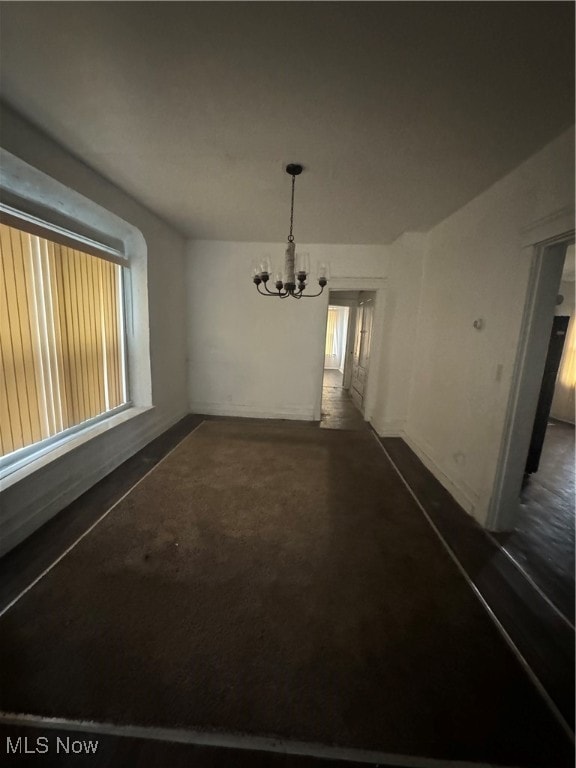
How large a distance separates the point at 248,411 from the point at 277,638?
3.63m

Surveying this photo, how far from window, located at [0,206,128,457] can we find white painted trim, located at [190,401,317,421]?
174 cm

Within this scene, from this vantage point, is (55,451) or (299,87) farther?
(55,451)

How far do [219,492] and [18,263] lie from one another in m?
2.29

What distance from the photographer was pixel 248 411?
4906mm

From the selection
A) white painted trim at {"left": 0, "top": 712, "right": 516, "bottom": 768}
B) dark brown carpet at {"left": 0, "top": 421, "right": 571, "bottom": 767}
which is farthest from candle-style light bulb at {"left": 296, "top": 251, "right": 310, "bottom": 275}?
white painted trim at {"left": 0, "top": 712, "right": 516, "bottom": 768}

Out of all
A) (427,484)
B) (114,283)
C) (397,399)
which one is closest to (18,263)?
(114,283)

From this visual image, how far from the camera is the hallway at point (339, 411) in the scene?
15.1ft

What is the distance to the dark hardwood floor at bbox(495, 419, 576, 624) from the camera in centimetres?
169

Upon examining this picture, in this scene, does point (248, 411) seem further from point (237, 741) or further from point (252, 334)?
point (237, 741)

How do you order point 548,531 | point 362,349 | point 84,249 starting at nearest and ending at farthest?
1. point 548,531
2. point 84,249
3. point 362,349

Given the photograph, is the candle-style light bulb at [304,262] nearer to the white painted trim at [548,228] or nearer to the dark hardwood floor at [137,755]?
the white painted trim at [548,228]

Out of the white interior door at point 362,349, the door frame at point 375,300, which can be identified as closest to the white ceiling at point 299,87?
the door frame at point 375,300

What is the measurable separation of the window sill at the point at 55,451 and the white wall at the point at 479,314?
3.31m

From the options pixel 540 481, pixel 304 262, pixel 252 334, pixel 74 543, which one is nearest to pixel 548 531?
pixel 540 481
